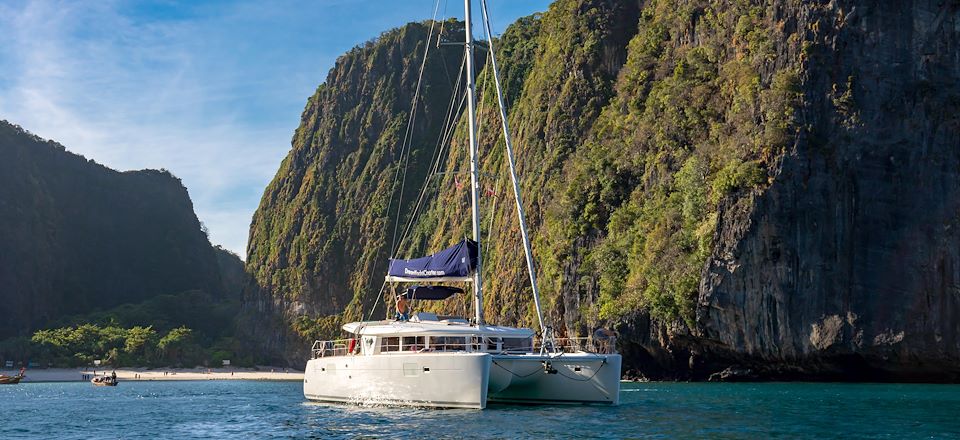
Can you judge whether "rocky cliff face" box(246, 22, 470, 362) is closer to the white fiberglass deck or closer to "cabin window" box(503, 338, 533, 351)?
the white fiberglass deck

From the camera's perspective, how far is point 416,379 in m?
31.7

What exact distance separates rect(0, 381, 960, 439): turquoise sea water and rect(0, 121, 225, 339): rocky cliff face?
356 feet

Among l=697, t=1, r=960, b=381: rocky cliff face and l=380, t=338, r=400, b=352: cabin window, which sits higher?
l=697, t=1, r=960, b=381: rocky cliff face

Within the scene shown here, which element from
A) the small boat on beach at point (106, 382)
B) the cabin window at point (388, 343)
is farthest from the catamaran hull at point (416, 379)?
the small boat on beach at point (106, 382)

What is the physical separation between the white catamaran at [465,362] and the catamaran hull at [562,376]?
0.03m

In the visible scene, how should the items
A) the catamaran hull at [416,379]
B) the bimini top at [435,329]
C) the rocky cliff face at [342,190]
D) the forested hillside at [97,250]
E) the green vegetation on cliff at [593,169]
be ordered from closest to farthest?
the catamaran hull at [416,379] < the bimini top at [435,329] < the green vegetation on cliff at [593,169] < the rocky cliff face at [342,190] < the forested hillside at [97,250]

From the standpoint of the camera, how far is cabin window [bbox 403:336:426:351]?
107 feet

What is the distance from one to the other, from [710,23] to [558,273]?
19.3 meters

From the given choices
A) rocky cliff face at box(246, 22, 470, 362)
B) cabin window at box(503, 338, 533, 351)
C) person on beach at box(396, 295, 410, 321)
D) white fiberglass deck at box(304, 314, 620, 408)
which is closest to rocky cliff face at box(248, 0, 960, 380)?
person on beach at box(396, 295, 410, 321)

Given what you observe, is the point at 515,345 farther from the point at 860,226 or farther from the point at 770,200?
the point at 860,226

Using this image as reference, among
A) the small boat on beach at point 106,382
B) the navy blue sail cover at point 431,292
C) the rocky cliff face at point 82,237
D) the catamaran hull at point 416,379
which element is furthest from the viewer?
the rocky cliff face at point 82,237

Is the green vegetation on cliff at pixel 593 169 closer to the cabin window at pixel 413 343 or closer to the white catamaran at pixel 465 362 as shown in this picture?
the white catamaran at pixel 465 362

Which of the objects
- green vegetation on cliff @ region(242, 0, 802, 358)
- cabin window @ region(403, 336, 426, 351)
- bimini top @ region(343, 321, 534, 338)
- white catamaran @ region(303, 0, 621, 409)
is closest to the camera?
white catamaran @ region(303, 0, 621, 409)

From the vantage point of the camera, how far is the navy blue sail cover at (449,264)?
3456 centimetres
